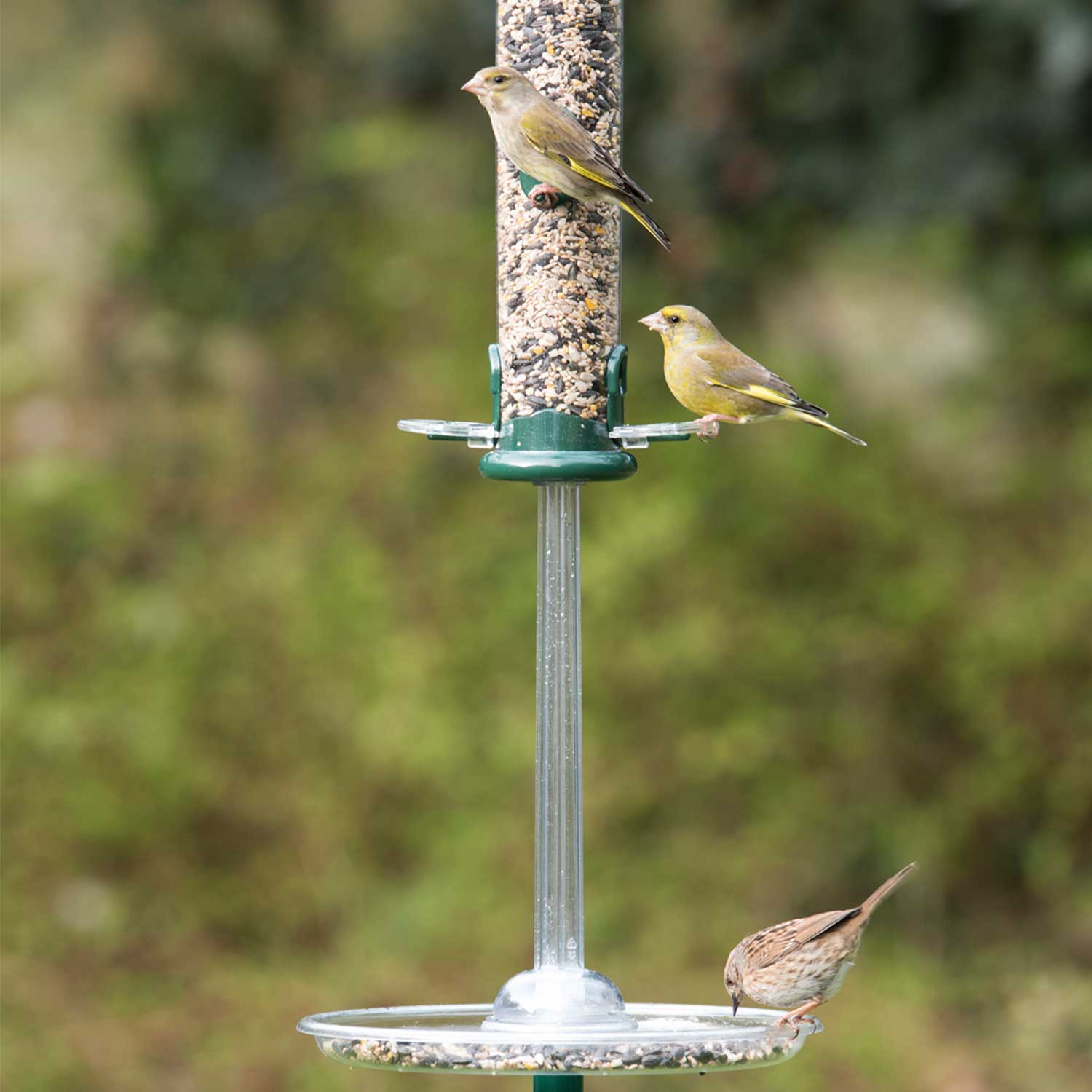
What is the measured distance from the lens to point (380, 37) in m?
10.5

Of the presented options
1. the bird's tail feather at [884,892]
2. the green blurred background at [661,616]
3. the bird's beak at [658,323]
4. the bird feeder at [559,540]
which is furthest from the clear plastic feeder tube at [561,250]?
the green blurred background at [661,616]

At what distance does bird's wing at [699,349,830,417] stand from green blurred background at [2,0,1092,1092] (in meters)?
4.53

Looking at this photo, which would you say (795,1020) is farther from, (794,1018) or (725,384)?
(725,384)

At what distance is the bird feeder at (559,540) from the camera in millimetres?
3793

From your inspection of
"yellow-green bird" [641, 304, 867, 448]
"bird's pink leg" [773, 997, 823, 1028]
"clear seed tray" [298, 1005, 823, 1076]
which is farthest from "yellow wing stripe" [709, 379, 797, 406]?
"clear seed tray" [298, 1005, 823, 1076]

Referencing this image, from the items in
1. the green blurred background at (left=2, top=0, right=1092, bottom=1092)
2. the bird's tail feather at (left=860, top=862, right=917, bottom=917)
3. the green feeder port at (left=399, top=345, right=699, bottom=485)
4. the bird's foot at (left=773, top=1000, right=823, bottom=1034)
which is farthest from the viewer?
the green blurred background at (left=2, top=0, right=1092, bottom=1092)

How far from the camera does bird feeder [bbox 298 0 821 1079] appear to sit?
12.4 feet

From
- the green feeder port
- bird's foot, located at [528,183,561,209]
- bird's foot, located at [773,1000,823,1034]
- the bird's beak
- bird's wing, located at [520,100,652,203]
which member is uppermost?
bird's wing, located at [520,100,652,203]

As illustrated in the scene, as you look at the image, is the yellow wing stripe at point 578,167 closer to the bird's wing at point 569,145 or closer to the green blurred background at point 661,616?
the bird's wing at point 569,145

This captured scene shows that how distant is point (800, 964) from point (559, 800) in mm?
773

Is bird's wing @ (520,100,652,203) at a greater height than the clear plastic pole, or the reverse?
bird's wing @ (520,100,652,203)

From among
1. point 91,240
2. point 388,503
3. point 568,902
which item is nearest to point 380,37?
point 91,240

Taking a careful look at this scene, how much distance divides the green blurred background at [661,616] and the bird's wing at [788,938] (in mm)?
4186

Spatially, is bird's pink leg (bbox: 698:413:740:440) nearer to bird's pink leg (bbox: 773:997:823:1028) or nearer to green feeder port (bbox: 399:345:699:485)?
green feeder port (bbox: 399:345:699:485)
